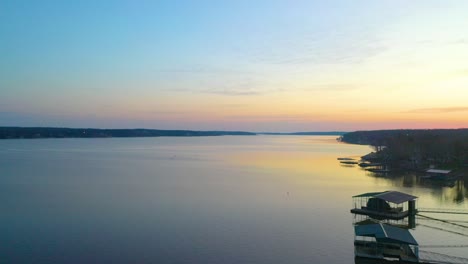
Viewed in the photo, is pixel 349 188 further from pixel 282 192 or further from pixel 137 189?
pixel 137 189

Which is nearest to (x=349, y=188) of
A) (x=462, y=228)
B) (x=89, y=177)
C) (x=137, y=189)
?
(x=462, y=228)

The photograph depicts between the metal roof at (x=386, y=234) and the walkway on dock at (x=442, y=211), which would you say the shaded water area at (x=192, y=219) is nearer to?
the walkway on dock at (x=442, y=211)

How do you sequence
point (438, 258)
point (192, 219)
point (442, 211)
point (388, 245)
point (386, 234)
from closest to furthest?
1. point (438, 258)
2. point (388, 245)
3. point (386, 234)
4. point (192, 219)
5. point (442, 211)

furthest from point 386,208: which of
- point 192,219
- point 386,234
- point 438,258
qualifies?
point 192,219

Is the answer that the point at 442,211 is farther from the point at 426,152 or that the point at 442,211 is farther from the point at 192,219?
the point at 426,152

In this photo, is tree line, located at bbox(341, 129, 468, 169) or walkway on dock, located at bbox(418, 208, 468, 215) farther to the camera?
tree line, located at bbox(341, 129, 468, 169)

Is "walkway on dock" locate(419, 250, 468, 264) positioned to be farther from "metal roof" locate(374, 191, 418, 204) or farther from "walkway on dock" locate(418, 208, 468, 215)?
"walkway on dock" locate(418, 208, 468, 215)

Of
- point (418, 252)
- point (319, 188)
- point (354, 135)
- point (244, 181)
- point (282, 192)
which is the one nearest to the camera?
point (418, 252)

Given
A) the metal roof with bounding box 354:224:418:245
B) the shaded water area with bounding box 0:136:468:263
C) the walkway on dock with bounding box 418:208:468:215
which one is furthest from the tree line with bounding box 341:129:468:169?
the metal roof with bounding box 354:224:418:245

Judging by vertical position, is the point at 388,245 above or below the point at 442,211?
above
